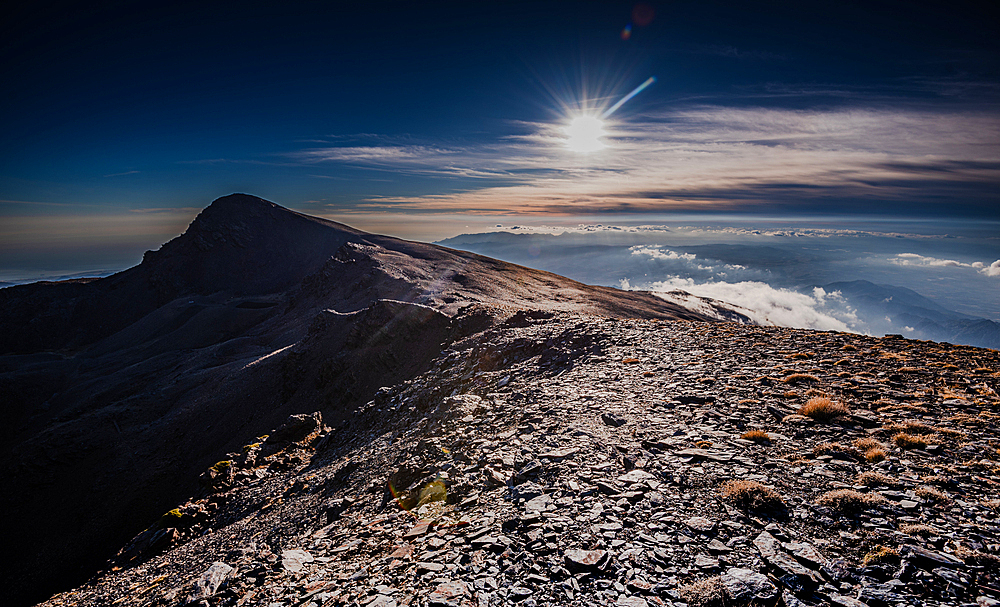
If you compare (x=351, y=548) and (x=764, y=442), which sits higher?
(x=764, y=442)

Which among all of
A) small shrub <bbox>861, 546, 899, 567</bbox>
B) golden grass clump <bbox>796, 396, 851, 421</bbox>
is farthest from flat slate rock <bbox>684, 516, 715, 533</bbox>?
golden grass clump <bbox>796, 396, 851, 421</bbox>

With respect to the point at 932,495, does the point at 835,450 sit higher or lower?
lower

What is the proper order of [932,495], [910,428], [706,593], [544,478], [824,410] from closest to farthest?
[706,593] < [932,495] < [544,478] < [910,428] < [824,410]

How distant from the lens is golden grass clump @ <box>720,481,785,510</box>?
→ 6.39 m

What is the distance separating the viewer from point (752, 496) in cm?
654

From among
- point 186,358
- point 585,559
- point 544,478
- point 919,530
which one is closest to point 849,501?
point 919,530

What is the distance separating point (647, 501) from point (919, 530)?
3.68 metres

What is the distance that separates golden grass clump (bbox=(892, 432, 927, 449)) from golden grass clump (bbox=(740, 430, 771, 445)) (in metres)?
2.40

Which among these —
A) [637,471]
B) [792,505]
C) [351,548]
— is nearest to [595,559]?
[637,471]

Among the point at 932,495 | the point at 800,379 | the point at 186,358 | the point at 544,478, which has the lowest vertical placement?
the point at 186,358

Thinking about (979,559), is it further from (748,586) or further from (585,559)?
(585,559)

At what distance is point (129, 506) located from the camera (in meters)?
28.5

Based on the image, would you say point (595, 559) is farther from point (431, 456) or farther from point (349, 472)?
point (349, 472)

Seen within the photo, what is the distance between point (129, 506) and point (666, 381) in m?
39.3
